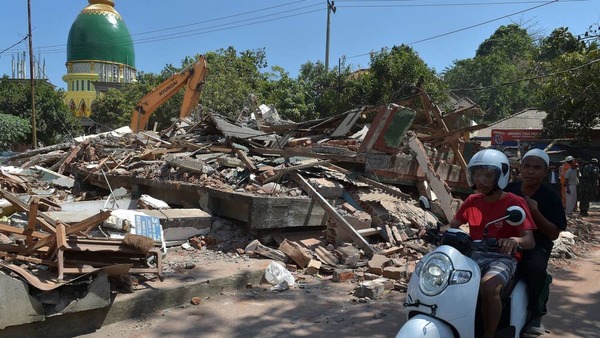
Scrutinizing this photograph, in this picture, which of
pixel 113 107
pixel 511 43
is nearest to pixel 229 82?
pixel 113 107

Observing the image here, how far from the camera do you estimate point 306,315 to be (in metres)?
4.68

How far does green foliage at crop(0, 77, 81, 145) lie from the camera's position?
96.2 ft

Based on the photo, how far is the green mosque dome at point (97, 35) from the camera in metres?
43.6

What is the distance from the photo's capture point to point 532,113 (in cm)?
2722

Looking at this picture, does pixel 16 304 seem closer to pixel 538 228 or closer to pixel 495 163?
pixel 495 163

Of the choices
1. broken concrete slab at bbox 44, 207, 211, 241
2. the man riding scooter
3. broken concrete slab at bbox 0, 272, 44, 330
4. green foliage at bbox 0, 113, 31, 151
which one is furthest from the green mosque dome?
the man riding scooter

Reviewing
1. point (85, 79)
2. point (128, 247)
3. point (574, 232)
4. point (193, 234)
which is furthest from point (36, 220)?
point (85, 79)

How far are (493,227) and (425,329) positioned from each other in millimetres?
976

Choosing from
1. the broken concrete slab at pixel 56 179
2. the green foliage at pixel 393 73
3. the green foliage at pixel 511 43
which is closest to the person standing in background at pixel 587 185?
the green foliage at pixel 393 73

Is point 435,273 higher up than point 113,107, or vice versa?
point 113,107

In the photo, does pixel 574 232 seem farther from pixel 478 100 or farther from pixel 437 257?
pixel 478 100

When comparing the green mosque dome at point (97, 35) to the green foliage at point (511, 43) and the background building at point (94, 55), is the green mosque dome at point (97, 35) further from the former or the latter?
the green foliage at point (511, 43)

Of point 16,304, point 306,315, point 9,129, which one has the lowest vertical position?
point 306,315

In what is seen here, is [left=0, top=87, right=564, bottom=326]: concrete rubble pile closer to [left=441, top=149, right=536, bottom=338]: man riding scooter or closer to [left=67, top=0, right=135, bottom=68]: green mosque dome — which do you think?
[left=441, top=149, right=536, bottom=338]: man riding scooter
